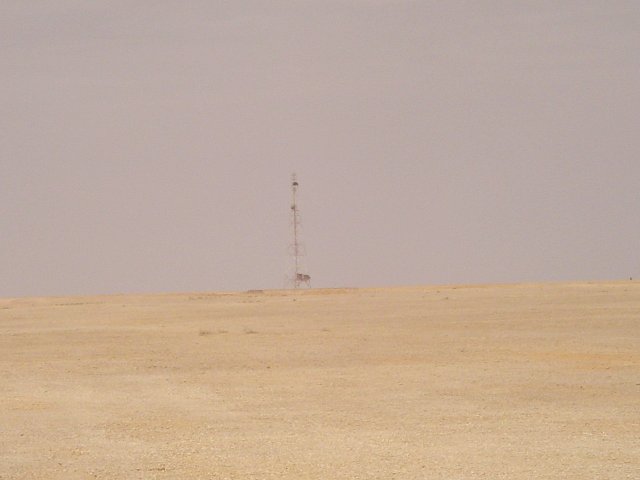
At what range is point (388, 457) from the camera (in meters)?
14.1

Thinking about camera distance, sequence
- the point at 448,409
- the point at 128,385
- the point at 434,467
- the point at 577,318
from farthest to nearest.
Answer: the point at 577,318
the point at 128,385
the point at 448,409
the point at 434,467

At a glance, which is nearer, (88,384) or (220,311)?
(88,384)

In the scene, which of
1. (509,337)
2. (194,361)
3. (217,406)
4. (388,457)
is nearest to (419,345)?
(509,337)

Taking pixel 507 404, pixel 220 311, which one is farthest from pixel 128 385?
pixel 220 311

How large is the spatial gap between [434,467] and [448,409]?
5.38 m

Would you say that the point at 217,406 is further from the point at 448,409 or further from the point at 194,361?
the point at 194,361

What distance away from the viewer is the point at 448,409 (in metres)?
18.7

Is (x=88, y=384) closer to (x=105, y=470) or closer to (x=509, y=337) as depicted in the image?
(x=105, y=470)

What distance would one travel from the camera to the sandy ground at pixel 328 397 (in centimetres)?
1383

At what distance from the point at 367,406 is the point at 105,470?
661cm

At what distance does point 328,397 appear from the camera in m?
20.5

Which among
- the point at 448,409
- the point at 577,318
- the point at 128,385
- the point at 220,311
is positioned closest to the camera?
the point at 448,409

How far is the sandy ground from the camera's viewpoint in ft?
45.4

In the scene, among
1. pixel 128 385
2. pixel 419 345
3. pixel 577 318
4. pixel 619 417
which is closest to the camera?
pixel 619 417
